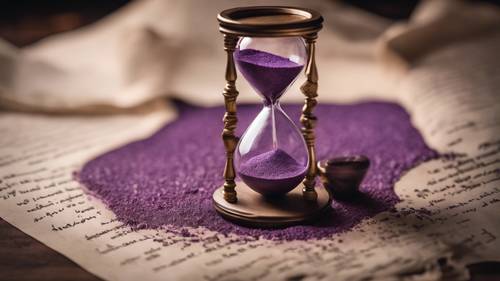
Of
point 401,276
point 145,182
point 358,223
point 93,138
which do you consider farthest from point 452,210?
point 93,138

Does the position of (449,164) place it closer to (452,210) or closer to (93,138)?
(452,210)

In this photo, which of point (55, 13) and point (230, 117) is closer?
point (230, 117)

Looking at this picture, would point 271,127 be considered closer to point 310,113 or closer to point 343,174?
point 310,113

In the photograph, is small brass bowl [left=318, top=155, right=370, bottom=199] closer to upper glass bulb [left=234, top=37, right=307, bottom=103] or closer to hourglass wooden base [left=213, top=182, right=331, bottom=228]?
hourglass wooden base [left=213, top=182, right=331, bottom=228]

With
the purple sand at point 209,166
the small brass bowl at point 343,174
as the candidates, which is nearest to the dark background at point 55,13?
the purple sand at point 209,166

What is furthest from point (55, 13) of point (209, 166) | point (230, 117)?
point (230, 117)

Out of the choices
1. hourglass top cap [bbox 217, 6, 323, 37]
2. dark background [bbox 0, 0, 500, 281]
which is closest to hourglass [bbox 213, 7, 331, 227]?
hourglass top cap [bbox 217, 6, 323, 37]

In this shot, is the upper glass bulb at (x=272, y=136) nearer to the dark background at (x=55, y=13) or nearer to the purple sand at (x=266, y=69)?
the purple sand at (x=266, y=69)
